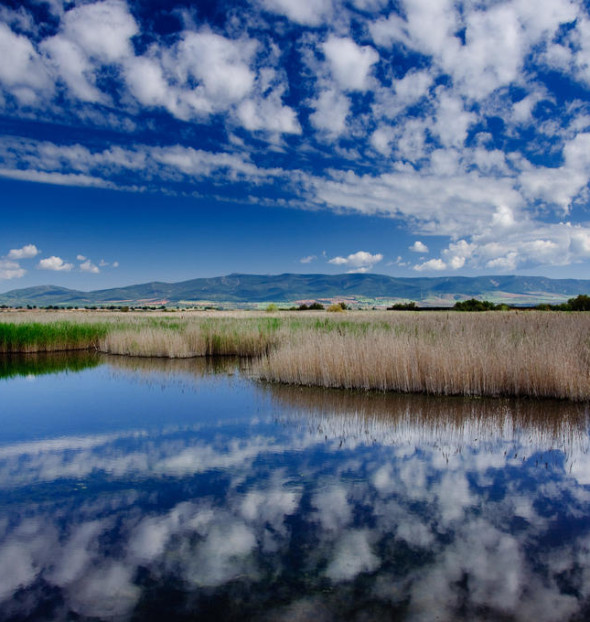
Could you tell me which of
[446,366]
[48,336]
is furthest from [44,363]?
[446,366]

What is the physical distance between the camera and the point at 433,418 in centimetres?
811

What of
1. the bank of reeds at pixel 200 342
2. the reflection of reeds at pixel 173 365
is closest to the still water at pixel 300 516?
the reflection of reeds at pixel 173 365

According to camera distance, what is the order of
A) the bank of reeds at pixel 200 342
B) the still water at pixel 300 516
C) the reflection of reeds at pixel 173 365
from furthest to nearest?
the bank of reeds at pixel 200 342, the reflection of reeds at pixel 173 365, the still water at pixel 300 516

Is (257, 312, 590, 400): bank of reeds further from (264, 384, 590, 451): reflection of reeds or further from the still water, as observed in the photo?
the still water

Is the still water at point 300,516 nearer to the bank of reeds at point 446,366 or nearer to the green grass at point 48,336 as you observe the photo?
the bank of reeds at point 446,366

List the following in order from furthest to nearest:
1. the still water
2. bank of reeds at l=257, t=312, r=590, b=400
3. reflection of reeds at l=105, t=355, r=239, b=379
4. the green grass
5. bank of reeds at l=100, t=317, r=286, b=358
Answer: the green grass
bank of reeds at l=100, t=317, r=286, b=358
reflection of reeds at l=105, t=355, r=239, b=379
bank of reeds at l=257, t=312, r=590, b=400
the still water

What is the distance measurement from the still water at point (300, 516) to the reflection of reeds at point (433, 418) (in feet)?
0.19

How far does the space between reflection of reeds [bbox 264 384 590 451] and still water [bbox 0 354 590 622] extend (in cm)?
6

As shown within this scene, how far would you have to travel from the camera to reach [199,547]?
3812 mm

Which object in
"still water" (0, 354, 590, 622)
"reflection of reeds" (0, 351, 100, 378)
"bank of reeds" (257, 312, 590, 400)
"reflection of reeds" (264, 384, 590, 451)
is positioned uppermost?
"bank of reeds" (257, 312, 590, 400)

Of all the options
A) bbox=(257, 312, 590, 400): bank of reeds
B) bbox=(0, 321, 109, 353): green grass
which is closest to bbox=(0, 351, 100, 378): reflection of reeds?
bbox=(0, 321, 109, 353): green grass

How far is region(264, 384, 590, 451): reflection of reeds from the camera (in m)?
6.95

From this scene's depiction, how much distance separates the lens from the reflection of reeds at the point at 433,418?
6945mm

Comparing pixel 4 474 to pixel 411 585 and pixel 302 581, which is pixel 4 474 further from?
pixel 411 585
